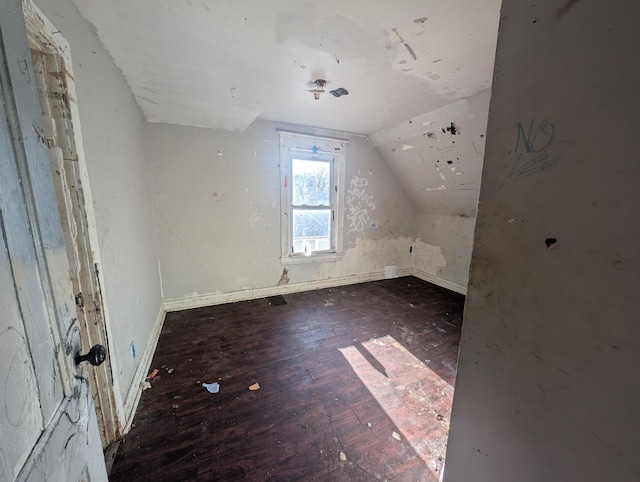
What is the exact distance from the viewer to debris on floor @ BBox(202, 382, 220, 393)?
1711mm

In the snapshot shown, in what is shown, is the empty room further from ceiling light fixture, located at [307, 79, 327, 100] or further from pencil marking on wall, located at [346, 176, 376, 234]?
pencil marking on wall, located at [346, 176, 376, 234]

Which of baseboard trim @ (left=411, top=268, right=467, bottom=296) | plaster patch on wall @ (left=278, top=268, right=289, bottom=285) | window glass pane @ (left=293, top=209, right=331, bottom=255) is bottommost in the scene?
baseboard trim @ (left=411, top=268, right=467, bottom=296)

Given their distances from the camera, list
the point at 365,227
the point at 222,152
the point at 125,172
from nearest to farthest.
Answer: the point at 125,172 → the point at 222,152 → the point at 365,227

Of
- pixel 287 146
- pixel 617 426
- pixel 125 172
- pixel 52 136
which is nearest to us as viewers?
pixel 617 426

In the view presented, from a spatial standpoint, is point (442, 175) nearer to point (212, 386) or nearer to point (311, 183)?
point (311, 183)

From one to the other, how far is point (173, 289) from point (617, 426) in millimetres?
3306

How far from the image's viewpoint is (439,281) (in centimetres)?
385

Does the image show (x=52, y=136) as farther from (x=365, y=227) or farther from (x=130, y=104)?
(x=365, y=227)

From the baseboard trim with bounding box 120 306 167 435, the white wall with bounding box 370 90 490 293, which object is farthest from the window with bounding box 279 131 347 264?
the baseboard trim with bounding box 120 306 167 435

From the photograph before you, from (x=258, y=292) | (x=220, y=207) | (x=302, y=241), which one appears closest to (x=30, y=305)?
(x=220, y=207)

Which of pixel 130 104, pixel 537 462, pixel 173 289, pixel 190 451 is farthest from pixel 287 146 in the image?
pixel 537 462

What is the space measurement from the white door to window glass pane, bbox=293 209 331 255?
9.13 ft

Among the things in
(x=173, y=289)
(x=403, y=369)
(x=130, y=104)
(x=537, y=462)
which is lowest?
(x=403, y=369)

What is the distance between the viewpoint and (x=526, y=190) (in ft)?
2.05
